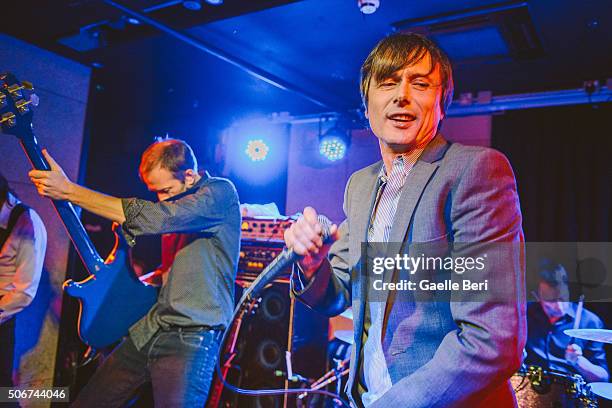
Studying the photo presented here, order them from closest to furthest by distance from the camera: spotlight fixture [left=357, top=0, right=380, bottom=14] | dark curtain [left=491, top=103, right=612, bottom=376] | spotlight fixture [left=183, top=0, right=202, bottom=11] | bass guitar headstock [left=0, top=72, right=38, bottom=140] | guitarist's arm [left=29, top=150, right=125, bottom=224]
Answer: guitarist's arm [left=29, top=150, right=125, bottom=224] → bass guitar headstock [left=0, top=72, right=38, bottom=140] → spotlight fixture [left=357, top=0, right=380, bottom=14] → spotlight fixture [left=183, top=0, right=202, bottom=11] → dark curtain [left=491, top=103, right=612, bottom=376]

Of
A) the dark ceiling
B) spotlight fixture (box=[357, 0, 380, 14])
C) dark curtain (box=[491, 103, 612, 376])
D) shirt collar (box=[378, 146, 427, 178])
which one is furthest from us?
dark curtain (box=[491, 103, 612, 376])

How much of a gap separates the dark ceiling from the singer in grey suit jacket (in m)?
2.57

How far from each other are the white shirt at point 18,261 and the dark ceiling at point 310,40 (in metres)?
1.82

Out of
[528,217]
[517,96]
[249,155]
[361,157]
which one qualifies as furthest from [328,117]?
[528,217]

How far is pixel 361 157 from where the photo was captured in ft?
25.7

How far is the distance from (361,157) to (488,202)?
22.2ft

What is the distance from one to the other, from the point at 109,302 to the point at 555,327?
13.9ft

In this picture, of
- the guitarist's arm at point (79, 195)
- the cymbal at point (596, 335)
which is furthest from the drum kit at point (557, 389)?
the guitarist's arm at point (79, 195)

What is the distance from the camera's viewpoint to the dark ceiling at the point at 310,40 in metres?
4.31

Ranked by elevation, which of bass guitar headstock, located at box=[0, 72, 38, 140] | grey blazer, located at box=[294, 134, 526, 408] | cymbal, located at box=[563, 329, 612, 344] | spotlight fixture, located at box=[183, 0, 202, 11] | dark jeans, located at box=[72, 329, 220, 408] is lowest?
dark jeans, located at box=[72, 329, 220, 408]

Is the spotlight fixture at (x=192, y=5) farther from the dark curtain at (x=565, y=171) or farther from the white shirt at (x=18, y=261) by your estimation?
the dark curtain at (x=565, y=171)

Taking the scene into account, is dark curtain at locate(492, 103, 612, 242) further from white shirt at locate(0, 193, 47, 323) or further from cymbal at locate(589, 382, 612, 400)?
white shirt at locate(0, 193, 47, 323)

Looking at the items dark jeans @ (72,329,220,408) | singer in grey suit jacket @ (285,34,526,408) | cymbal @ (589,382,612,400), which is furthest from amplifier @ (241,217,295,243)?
singer in grey suit jacket @ (285,34,526,408)

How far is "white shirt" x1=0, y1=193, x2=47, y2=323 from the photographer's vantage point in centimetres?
350
